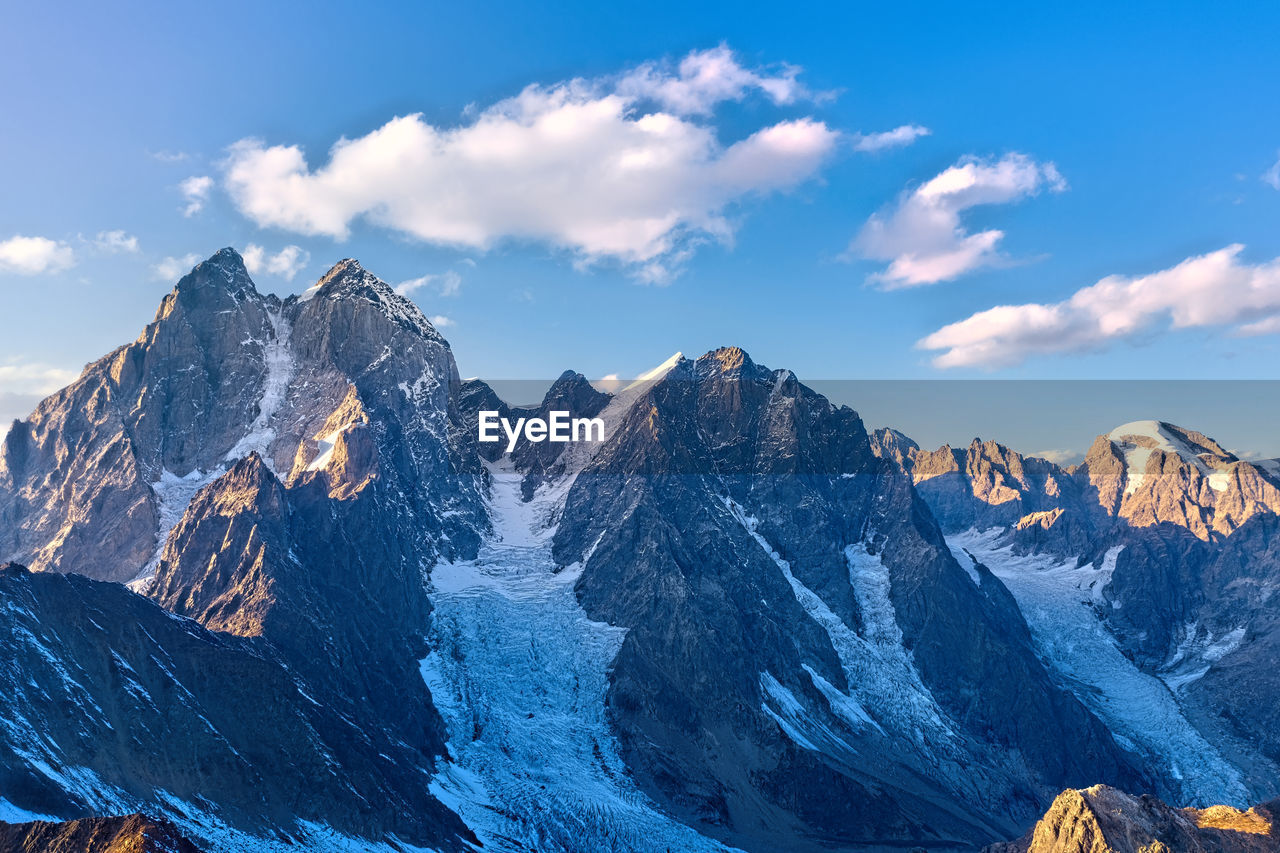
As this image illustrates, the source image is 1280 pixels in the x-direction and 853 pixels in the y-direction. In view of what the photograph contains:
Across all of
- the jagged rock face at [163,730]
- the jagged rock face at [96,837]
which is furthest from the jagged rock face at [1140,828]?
the jagged rock face at [163,730]

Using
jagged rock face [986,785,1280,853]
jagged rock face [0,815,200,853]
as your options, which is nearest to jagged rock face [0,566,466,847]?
jagged rock face [0,815,200,853]

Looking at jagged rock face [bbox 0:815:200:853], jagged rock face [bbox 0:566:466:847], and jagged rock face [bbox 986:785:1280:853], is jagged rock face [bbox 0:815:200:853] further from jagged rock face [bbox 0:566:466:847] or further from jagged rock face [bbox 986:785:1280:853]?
jagged rock face [bbox 986:785:1280:853]

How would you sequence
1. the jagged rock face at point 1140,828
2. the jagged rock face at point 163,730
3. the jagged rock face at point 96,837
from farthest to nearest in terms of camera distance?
the jagged rock face at point 163,730, the jagged rock face at point 1140,828, the jagged rock face at point 96,837

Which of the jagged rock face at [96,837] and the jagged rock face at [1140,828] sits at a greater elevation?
the jagged rock face at [96,837]

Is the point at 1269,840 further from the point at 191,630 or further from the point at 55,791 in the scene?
the point at 191,630

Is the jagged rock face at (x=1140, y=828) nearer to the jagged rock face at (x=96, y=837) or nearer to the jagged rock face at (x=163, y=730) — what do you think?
the jagged rock face at (x=96, y=837)

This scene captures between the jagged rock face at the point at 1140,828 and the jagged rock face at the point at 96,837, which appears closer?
the jagged rock face at the point at 96,837

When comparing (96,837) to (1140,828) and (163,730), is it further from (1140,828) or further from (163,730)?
(1140,828)
